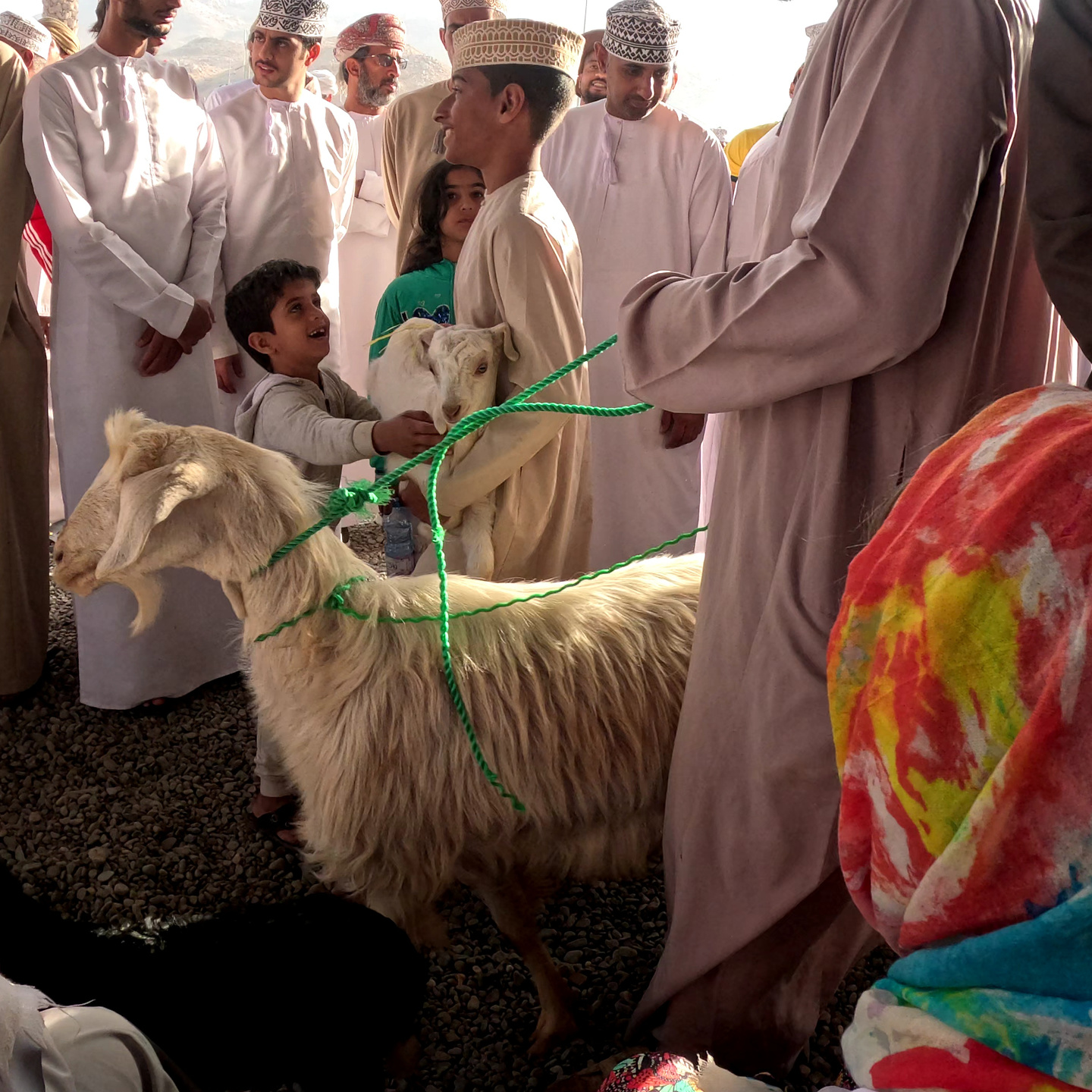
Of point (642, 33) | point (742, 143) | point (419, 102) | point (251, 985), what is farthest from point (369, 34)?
point (251, 985)

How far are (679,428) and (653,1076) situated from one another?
203 cm

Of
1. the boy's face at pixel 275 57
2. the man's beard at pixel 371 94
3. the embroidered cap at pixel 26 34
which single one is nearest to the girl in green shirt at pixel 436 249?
the boy's face at pixel 275 57

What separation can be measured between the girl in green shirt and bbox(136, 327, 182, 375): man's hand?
38.7 inches

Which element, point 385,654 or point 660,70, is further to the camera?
point 660,70

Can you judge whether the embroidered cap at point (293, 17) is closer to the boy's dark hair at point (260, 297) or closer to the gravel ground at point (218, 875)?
the boy's dark hair at point (260, 297)

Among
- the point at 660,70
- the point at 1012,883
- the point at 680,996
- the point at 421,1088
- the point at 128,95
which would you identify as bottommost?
the point at 421,1088

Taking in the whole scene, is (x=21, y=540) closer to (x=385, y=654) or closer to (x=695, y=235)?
(x=385, y=654)

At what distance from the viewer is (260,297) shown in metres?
2.74

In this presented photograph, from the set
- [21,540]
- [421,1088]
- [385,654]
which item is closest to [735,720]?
[385,654]

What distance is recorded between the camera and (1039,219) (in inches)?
38.4

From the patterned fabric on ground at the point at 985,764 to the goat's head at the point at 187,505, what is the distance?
1440 mm

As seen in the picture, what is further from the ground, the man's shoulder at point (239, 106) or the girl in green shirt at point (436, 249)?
the man's shoulder at point (239, 106)

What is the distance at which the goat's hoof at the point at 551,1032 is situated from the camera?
7.00 feet

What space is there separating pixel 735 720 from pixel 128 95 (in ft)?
10.7
